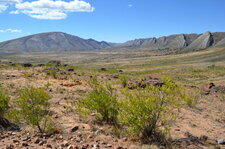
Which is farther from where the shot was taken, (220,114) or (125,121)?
(220,114)

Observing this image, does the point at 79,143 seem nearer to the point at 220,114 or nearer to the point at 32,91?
the point at 32,91

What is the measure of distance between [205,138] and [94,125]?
3.60m

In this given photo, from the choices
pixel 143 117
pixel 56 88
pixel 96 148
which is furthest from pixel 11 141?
pixel 56 88

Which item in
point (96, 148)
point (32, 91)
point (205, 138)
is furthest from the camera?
point (32, 91)

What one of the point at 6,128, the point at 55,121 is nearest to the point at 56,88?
the point at 55,121

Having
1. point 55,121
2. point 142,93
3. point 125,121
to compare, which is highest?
point 142,93

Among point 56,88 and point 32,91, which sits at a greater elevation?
point 32,91

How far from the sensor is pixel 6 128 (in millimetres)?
6438

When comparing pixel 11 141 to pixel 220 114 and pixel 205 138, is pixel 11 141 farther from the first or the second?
pixel 220 114

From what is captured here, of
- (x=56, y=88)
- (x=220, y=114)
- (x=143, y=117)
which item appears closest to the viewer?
(x=143, y=117)

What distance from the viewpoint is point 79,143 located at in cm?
558

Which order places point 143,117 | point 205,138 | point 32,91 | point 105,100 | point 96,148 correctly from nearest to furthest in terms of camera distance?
point 96,148 < point 143,117 < point 205,138 < point 32,91 < point 105,100

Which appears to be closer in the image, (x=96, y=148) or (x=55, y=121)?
(x=96, y=148)

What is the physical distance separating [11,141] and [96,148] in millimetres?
2176
